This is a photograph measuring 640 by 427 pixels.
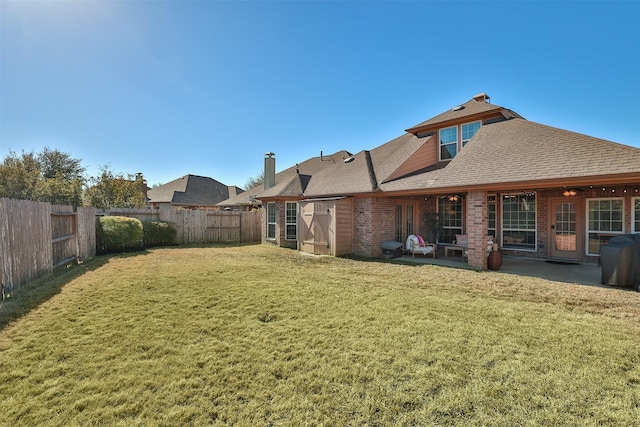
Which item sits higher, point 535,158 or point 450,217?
point 535,158

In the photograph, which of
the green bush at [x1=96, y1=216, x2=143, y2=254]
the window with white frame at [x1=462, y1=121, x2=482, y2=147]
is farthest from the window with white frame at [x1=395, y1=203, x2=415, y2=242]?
the green bush at [x1=96, y1=216, x2=143, y2=254]

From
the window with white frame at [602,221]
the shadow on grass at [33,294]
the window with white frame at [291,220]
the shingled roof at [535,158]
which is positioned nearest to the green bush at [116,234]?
the shadow on grass at [33,294]

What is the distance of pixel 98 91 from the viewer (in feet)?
35.0

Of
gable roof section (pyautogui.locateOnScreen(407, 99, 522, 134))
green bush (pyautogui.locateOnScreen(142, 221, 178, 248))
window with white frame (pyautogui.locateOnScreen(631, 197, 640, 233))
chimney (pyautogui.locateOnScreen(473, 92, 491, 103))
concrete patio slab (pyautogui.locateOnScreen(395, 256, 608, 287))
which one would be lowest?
concrete patio slab (pyautogui.locateOnScreen(395, 256, 608, 287))

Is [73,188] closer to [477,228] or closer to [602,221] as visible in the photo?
[477,228]

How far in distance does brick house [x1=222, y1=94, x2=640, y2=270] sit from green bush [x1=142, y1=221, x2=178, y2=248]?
5377mm

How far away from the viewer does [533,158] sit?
8.44m

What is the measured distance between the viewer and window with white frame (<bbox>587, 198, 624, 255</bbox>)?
30.5 feet

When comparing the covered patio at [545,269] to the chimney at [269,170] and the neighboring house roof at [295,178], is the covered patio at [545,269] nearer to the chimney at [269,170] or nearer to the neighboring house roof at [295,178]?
the neighboring house roof at [295,178]

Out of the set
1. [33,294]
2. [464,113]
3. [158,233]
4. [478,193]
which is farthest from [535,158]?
[158,233]

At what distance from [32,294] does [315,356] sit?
5.80m

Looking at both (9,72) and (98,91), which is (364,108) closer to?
(98,91)

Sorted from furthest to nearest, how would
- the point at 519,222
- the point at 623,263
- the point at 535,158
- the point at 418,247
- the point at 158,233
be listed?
the point at 158,233 < the point at 519,222 < the point at 418,247 < the point at 535,158 < the point at 623,263

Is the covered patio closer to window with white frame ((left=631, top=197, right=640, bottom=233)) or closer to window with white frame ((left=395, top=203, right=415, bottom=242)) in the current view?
window with white frame ((left=631, top=197, right=640, bottom=233))
